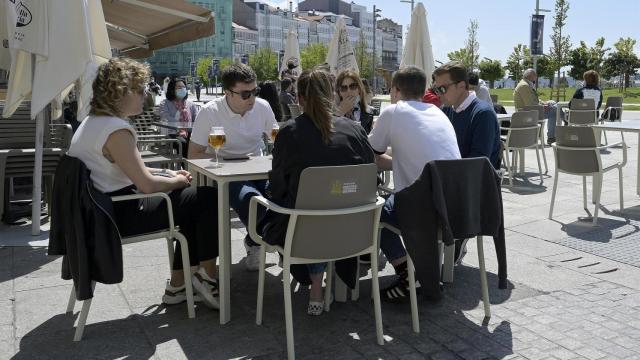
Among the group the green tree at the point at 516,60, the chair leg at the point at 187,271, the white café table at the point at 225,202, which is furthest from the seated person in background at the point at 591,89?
the green tree at the point at 516,60

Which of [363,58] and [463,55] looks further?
[363,58]

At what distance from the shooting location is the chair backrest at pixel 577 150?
5672 mm

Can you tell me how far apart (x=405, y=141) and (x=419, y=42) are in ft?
19.9

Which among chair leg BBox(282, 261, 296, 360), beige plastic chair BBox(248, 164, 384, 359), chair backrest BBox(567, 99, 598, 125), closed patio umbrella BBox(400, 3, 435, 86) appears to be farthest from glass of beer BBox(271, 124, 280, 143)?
chair backrest BBox(567, 99, 598, 125)

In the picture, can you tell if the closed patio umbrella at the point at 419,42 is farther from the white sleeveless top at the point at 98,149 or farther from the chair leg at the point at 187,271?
the white sleeveless top at the point at 98,149

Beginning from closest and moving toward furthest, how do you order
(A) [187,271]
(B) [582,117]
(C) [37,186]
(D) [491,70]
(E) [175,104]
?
1. (A) [187,271]
2. (C) [37,186]
3. (E) [175,104]
4. (B) [582,117]
5. (D) [491,70]

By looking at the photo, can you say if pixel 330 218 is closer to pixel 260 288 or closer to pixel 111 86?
pixel 260 288

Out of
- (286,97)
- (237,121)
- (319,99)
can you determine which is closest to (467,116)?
(319,99)

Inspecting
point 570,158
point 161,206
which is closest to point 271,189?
point 161,206

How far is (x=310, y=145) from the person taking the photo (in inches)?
119

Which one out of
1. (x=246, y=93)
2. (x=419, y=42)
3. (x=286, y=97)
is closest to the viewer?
(x=246, y=93)

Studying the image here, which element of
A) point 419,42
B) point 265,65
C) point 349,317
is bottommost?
point 349,317

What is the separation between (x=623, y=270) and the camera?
14.2ft

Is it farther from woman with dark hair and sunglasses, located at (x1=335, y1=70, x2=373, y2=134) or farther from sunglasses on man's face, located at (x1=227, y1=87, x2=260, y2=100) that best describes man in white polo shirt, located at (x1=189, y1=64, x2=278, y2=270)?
woman with dark hair and sunglasses, located at (x1=335, y1=70, x2=373, y2=134)
